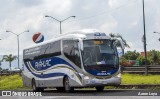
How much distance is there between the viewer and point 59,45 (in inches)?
1097

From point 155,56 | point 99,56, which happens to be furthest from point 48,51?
point 155,56

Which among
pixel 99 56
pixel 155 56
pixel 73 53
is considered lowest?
pixel 99 56

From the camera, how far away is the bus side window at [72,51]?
2522 cm

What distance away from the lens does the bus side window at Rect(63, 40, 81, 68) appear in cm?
2522

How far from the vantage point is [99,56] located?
80.6ft

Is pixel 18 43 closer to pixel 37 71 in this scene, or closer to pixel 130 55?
pixel 130 55

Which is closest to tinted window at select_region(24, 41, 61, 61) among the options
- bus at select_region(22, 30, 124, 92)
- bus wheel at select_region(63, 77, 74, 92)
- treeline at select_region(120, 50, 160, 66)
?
bus at select_region(22, 30, 124, 92)

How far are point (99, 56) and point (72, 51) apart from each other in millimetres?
1895

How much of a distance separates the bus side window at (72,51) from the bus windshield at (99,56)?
605 millimetres

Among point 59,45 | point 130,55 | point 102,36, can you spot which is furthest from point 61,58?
point 130,55

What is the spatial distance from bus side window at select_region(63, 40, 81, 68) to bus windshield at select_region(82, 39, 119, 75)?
A: 1.98 ft

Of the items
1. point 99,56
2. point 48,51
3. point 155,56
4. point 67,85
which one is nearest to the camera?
point 99,56

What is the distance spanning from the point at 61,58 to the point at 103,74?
12.3ft

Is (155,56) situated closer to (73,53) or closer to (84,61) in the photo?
(73,53)
